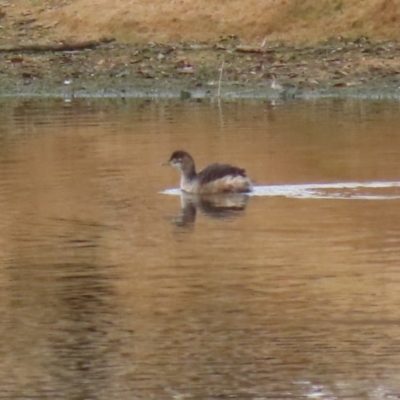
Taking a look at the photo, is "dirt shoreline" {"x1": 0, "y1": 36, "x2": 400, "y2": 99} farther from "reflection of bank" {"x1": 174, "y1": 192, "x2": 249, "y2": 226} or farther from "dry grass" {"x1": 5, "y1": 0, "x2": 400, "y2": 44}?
"reflection of bank" {"x1": 174, "y1": 192, "x2": 249, "y2": 226}

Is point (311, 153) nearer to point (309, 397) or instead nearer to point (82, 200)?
point (82, 200)

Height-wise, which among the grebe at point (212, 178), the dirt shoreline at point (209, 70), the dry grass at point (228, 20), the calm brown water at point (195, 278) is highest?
the dry grass at point (228, 20)

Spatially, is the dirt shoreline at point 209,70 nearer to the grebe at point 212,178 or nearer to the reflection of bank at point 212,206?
the grebe at point 212,178


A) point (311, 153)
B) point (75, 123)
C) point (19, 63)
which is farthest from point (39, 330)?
point (19, 63)

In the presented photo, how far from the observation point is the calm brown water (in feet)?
26.0

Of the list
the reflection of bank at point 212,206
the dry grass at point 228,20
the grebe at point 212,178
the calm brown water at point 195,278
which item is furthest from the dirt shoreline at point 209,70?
the reflection of bank at point 212,206

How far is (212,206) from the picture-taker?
1348cm

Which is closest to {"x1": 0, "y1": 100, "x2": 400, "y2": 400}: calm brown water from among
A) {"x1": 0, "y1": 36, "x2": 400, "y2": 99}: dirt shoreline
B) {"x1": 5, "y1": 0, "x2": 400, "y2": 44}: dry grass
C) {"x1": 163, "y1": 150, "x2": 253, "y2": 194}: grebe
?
{"x1": 163, "y1": 150, "x2": 253, "y2": 194}: grebe

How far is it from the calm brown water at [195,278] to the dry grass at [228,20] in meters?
9.62

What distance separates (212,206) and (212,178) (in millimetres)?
486

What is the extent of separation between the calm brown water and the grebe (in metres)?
0.24

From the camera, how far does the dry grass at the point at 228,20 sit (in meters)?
26.8

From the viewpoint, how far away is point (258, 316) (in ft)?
29.5

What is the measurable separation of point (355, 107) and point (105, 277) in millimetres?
12186
